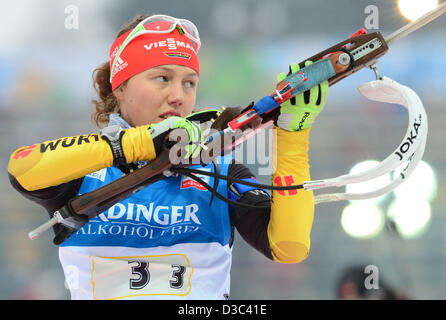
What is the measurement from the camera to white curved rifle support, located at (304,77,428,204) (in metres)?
1.43

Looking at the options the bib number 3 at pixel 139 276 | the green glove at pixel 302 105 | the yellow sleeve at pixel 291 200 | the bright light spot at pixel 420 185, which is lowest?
the bib number 3 at pixel 139 276

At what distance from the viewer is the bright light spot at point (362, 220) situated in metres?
4.36

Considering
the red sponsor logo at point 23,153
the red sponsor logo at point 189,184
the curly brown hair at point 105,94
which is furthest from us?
the curly brown hair at point 105,94

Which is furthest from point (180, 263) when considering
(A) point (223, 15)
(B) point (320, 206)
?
(A) point (223, 15)

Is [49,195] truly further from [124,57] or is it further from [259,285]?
[259,285]

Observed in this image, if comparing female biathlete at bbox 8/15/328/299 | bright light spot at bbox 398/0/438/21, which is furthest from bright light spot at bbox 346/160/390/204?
female biathlete at bbox 8/15/328/299

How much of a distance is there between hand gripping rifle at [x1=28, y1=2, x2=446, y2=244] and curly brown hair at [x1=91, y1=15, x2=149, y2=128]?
588 millimetres

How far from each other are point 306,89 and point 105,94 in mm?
1014

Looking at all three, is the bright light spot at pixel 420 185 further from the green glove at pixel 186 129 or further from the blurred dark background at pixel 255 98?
the green glove at pixel 186 129

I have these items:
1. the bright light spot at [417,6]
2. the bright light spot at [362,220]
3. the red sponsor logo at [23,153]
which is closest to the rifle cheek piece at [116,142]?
the red sponsor logo at [23,153]

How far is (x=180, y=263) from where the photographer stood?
5.57 ft

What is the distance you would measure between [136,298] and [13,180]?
0.51 meters

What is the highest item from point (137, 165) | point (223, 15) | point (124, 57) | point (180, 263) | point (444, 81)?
point (223, 15)

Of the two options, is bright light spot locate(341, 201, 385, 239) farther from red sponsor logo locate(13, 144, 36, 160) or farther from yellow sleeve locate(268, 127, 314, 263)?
red sponsor logo locate(13, 144, 36, 160)
